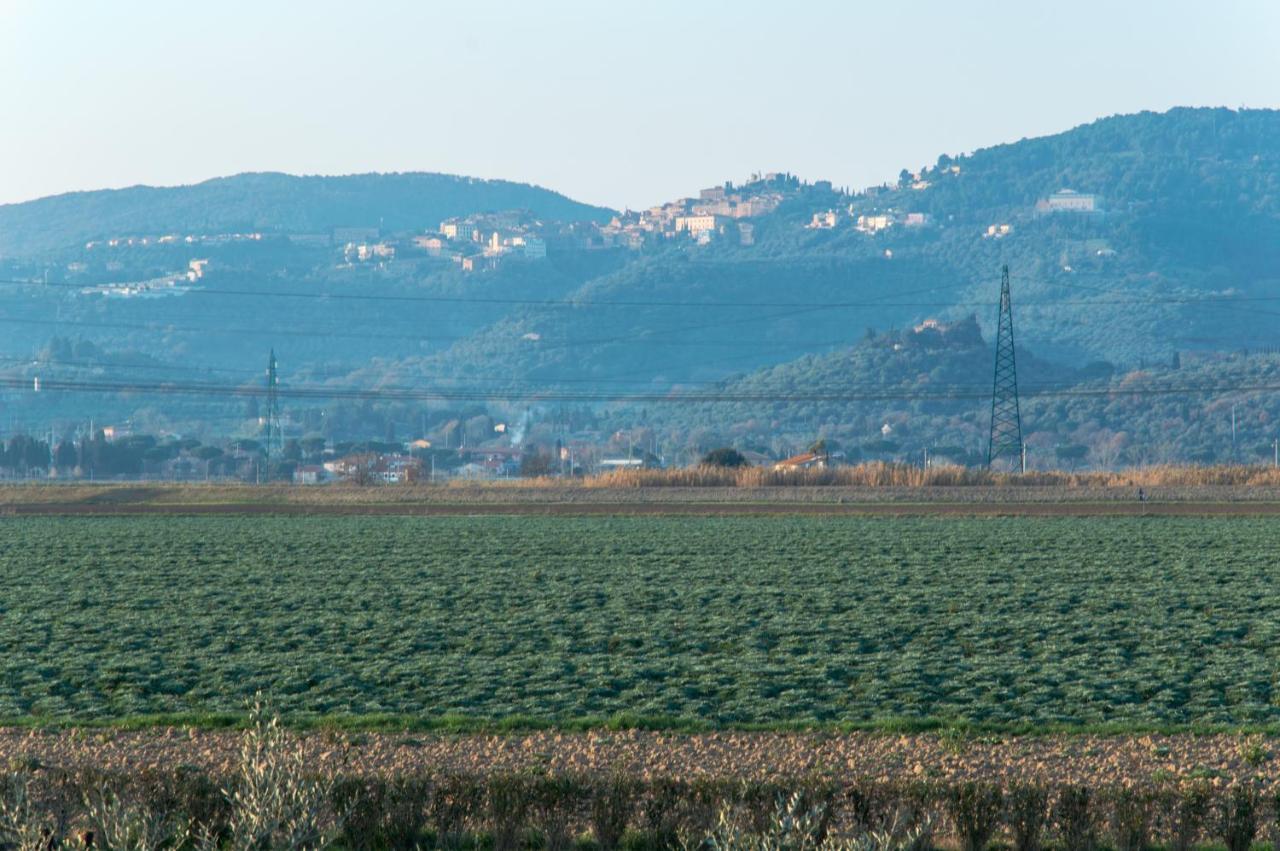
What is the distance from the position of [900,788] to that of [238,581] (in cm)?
2265

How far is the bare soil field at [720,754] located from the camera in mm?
15677

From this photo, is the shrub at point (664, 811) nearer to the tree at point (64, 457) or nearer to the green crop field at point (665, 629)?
the green crop field at point (665, 629)

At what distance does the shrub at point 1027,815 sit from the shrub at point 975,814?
5.4 inches

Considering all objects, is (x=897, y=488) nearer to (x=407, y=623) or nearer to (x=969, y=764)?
(x=407, y=623)

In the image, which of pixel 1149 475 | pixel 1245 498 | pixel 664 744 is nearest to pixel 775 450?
pixel 1149 475

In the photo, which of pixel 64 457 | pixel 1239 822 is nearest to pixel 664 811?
pixel 1239 822

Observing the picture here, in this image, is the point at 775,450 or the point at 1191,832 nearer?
the point at 1191,832

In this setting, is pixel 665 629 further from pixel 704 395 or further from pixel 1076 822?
pixel 704 395

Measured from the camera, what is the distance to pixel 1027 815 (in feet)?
43.4

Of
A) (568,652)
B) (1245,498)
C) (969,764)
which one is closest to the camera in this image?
(969,764)

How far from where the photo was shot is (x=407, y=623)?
2650 cm

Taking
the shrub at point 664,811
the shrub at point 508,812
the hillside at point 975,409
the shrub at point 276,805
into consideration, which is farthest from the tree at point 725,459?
the shrub at point 276,805

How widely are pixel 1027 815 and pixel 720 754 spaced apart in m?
4.21

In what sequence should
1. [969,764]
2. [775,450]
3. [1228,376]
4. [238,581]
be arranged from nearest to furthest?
1. [969,764]
2. [238,581]
3. [1228,376]
4. [775,450]
